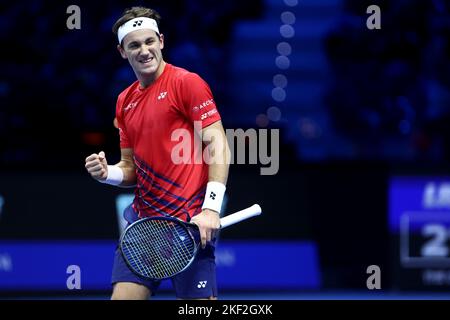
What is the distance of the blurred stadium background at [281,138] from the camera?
7949 millimetres

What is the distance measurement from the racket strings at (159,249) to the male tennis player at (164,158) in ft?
0.27

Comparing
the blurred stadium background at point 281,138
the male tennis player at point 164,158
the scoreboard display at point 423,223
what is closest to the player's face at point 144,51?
the male tennis player at point 164,158

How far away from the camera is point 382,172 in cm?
801

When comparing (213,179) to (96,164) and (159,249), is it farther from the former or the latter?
(96,164)

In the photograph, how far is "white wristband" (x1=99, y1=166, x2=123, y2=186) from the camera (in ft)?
15.9

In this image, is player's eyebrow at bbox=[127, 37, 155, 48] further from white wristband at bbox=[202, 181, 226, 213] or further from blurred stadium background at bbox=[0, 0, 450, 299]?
blurred stadium background at bbox=[0, 0, 450, 299]

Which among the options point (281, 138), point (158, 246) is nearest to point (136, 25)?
point (158, 246)

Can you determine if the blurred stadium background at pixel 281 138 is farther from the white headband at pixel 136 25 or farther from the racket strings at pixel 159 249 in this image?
the racket strings at pixel 159 249

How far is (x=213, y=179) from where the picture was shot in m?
4.58

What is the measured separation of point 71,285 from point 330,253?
1.93m

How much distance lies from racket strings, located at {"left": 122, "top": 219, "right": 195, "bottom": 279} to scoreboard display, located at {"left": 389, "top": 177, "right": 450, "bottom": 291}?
373cm

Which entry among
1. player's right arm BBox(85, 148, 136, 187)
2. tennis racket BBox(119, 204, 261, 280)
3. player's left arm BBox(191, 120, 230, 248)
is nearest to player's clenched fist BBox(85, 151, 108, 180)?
player's right arm BBox(85, 148, 136, 187)

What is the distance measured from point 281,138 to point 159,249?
406cm

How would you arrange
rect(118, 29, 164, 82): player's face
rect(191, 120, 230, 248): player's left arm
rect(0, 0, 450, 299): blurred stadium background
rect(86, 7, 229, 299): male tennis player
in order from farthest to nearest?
rect(0, 0, 450, 299): blurred stadium background → rect(118, 29, 164, 82): player's face → rect(86, 7, 229, 299): male tennis player → rect(191, 120, 230, 248): player's left arm
